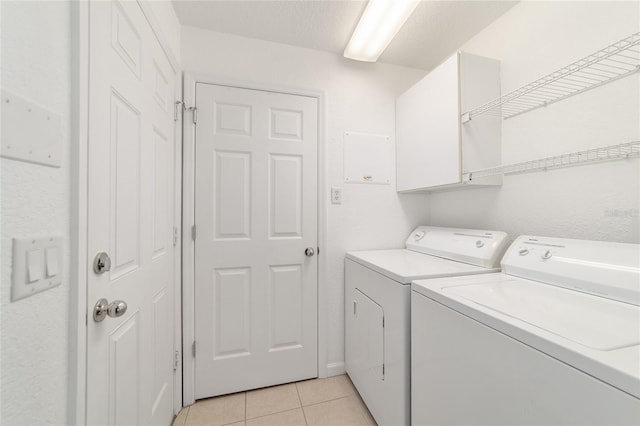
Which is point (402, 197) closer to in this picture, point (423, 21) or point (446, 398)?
point (423, 21)

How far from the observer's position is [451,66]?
1.44m

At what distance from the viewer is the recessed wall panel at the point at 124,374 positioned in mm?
832

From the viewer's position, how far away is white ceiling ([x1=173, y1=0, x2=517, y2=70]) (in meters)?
1.45

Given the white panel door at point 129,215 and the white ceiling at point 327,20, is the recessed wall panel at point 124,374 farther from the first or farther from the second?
the white ceiling at point 327,20

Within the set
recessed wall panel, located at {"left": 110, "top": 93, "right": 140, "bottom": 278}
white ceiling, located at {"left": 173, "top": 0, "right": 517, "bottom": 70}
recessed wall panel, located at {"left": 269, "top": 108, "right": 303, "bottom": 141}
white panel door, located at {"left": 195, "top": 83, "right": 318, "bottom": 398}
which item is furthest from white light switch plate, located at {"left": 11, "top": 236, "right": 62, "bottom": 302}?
white ceiling, located at {"left": 173, "top": 0, "right": 517, "bottom": 70}

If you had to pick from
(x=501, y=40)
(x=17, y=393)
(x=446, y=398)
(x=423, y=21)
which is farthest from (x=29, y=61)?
(x=501, y=40)

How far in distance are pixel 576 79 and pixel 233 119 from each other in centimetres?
197

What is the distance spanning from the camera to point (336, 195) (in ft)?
6.13

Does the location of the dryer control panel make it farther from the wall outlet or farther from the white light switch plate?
the white light switch plate

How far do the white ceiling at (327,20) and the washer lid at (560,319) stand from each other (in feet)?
5.51

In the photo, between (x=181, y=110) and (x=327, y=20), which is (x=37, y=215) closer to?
(x=181, y=110)

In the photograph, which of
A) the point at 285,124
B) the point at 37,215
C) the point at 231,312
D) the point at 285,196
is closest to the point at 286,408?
the point at 231,312

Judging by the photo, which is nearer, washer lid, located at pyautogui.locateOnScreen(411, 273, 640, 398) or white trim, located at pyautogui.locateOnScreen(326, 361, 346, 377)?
washer lid, located at pyautogui.locateOnScreen(411, 273, 640, 398)

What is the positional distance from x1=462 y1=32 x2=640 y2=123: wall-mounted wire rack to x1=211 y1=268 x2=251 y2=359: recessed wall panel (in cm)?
181
